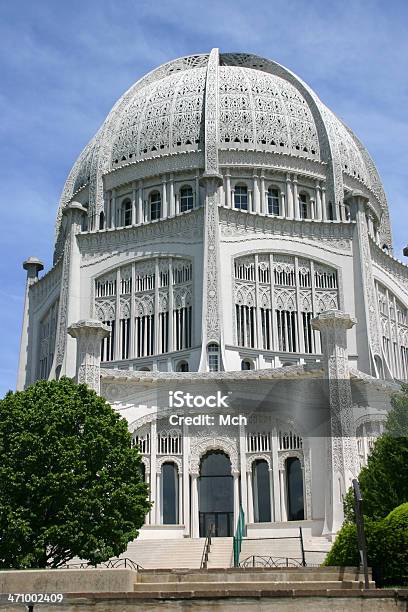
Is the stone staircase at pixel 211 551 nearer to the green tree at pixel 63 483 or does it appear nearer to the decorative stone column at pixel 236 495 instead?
the decorative stone column at pixel 236 495

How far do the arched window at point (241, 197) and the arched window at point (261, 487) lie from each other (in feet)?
74.8

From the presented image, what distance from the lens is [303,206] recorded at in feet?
208

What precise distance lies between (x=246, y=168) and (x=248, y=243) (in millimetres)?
8674

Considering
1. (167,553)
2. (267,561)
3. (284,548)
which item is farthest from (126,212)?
(267,561)

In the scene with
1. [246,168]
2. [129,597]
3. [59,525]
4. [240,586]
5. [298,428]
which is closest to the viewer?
[129,597]

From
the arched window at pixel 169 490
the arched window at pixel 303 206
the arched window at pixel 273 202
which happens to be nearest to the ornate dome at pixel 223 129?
the arched window at pixel 303 206

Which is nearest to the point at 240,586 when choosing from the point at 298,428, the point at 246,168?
the point at 298,428

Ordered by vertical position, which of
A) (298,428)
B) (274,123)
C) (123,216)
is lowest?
(298,428)

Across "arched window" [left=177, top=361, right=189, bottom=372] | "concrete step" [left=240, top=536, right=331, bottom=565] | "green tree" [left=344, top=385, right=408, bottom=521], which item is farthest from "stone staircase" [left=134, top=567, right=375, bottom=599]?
"arched window" [left=177, top=361, right=189, bottom=372]

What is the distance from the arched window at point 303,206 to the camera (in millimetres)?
62688

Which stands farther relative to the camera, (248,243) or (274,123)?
(274,123)

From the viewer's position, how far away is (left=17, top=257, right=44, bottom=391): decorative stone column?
6141 cm

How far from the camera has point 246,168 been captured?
61.5 metres

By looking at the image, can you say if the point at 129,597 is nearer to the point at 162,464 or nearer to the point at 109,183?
the point at 162,464
